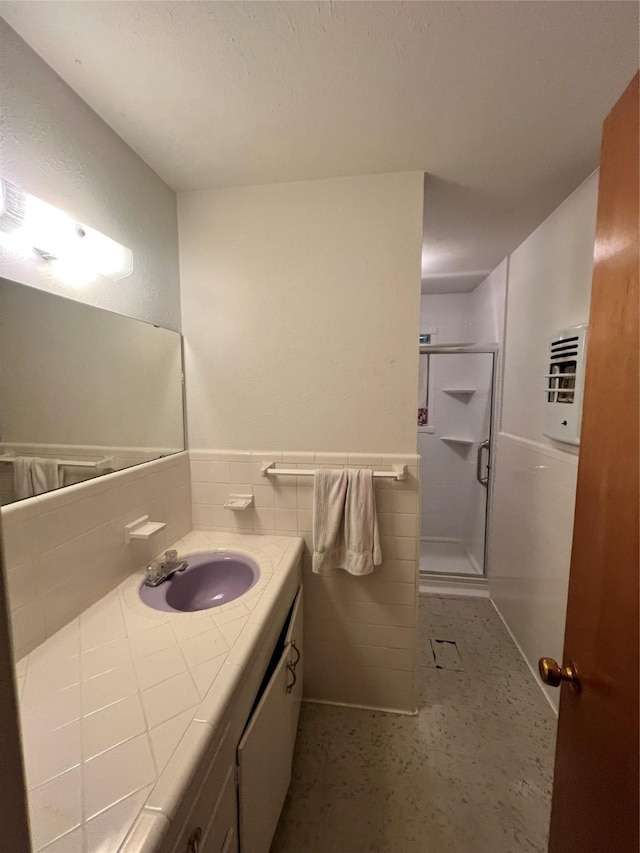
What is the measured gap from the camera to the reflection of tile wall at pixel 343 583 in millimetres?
1512

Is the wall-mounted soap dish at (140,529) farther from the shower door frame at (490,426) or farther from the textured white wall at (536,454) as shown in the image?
the shower door frame at (490,426)

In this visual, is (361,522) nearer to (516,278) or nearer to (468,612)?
(468,612)

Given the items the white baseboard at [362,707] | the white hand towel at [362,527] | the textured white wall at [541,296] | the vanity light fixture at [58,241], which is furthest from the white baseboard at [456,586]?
the vanity light fixture at [58,241]

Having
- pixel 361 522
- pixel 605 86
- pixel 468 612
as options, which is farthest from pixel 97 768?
pixel 468 612

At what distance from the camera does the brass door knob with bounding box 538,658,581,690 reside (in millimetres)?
686

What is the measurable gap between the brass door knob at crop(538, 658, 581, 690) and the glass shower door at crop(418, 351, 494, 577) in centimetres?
211

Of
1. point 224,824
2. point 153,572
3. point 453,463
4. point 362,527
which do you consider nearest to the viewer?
point 224,824

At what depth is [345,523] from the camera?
146 centimetres

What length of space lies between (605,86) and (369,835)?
2.53m

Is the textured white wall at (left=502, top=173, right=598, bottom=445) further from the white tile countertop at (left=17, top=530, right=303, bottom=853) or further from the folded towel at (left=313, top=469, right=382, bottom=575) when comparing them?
the white tile countertop at (left=17, top=530, right=303, bottom=853)

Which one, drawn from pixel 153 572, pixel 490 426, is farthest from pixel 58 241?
pixel 490 426

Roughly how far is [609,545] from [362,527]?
928 mm

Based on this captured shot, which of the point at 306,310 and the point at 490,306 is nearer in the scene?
the point at 306,310

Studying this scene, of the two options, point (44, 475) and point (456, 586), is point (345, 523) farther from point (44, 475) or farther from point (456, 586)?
point (456, 586)
